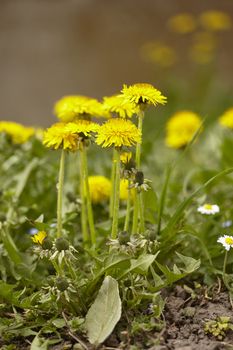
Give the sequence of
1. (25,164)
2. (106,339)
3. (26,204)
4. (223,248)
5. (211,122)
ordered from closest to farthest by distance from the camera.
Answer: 1. (106,339)
2. (223,248)
3. (26,204)
4. (25,164)
5. (211,122)

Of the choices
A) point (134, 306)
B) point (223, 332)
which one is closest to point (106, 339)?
point (134, 306)

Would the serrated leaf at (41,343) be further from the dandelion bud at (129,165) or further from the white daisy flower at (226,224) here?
the white daisy flower at (226,224)

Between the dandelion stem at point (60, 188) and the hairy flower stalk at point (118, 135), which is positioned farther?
the dandelion stem at point (60, 188)

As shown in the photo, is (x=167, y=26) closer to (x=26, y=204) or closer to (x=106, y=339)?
(x=26, y=204)

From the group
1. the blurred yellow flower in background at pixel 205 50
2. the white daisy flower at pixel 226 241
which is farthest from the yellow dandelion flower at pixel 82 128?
the blurred yellow flower in background at pixel 205 50

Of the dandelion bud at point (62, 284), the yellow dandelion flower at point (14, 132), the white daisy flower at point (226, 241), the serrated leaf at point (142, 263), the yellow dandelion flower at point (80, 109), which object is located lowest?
the dandelion bud at point (62, 284)

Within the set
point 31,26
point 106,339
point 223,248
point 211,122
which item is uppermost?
point 31,26
